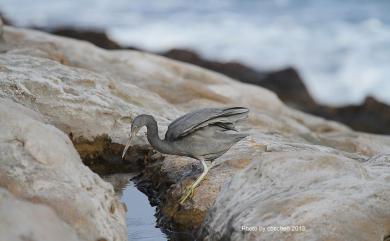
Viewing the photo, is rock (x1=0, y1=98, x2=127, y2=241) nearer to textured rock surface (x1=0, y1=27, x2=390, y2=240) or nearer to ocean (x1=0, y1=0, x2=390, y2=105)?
textured rock surface (x1=0, y1=27, x2=390, y2=240)

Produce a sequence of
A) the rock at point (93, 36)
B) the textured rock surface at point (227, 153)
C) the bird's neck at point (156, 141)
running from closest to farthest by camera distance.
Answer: the textured rock surface at point (227, 153) → the bird's neck at point (156, 141) → the rock at point (93, 36)

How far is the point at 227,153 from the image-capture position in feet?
30.1

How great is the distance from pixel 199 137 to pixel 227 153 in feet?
2.67

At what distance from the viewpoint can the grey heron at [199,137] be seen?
27.4ft

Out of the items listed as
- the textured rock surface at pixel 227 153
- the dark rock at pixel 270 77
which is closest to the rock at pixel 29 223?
the textured rock surface at pixel 227 153

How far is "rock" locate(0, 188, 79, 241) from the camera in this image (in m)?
5.58

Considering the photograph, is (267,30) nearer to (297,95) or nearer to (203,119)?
(297,95)

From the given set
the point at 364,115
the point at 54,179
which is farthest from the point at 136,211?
the point at 364,115

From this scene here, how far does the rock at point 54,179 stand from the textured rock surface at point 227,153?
0.04m

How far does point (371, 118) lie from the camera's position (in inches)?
749

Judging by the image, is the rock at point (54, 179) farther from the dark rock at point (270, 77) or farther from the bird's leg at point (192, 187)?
the dark rock at point (270, 77)

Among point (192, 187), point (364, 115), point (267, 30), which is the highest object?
point (192, 187)

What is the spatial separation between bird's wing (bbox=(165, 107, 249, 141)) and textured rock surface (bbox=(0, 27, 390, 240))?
0.49 metres

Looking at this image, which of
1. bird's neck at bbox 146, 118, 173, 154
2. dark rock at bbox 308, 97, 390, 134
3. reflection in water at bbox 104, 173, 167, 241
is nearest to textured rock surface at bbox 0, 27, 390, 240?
reflection in water at bbox 104, 173, 167, 241
